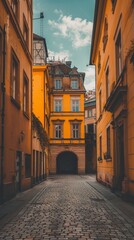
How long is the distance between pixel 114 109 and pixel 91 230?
9.02 metres

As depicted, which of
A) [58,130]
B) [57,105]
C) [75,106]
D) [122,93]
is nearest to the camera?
[122,93]

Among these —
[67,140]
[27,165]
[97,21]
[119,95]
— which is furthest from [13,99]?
[67,140]

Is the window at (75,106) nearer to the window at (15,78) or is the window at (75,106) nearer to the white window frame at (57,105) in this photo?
the white window frame at (57,105)

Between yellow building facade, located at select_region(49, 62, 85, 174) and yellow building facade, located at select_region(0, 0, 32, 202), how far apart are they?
1179 inches

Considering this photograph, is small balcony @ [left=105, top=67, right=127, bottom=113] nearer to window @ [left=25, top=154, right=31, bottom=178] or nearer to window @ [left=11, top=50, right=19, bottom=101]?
window @ [left=11, top=50, right=19, bottom=101]

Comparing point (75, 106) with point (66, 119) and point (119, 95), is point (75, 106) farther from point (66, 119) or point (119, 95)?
point (119, 95)

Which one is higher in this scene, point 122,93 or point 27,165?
point 122,93

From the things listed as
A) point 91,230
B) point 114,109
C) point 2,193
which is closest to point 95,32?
point 114,109

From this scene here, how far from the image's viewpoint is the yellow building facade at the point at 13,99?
12.4 metres

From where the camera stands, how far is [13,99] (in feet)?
46.3

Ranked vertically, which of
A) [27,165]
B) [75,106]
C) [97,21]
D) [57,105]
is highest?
[97,21]

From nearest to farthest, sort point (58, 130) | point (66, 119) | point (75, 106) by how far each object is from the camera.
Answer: point (58, 130)
point (66, 119)
point (75, 106)

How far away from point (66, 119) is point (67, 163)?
740cm

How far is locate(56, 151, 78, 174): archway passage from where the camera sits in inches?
2094
